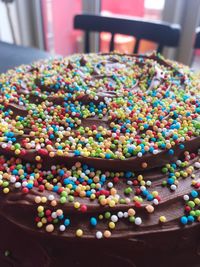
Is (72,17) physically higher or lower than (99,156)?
lower

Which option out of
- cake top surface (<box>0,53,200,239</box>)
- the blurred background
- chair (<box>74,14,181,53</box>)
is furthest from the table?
the blurred background

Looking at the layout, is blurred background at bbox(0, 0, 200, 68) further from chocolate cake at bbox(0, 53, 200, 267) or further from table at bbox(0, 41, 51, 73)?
chocolate cake at bbox(0, 53, 200, 267)

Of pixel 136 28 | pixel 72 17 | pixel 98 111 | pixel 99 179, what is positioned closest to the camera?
pixel 99 179

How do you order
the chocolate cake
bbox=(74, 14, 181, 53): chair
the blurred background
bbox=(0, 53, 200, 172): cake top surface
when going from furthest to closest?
the blurred background
bbox=(74, 14, 181, 53): chair
bbox=(0, 53, 200, 172): cake top surface
the chocolate cake

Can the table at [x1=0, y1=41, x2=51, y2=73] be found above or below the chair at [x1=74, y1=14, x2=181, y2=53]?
below

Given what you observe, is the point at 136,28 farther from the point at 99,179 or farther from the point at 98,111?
the point at 99,179

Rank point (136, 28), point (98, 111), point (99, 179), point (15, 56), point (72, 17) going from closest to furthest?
point (99, 179) → point (98, 111) → point (15, 56) → point (136, 28) → point (72, 17)

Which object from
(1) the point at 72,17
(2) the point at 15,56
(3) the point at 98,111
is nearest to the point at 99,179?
(3) the point at 98,111

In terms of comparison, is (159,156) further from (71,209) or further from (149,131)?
(71,209)
